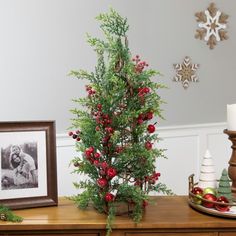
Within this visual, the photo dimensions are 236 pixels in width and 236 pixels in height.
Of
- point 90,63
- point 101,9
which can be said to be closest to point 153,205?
point 90,63

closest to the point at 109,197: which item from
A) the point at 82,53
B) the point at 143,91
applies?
the point at 143,91

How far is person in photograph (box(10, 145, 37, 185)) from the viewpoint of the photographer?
1.62 m

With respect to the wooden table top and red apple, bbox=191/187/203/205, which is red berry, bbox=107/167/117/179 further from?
red apple, bbox=191/187/203/205

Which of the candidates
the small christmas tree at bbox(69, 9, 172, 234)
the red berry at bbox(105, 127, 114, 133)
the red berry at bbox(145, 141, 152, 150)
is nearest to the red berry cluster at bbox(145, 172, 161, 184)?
the small christmas tree at bbox(69, 9, 172, 234)

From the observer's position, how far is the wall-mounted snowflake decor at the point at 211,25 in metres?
3.60

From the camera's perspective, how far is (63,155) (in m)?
3.12

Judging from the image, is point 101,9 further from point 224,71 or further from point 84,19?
point 224,71

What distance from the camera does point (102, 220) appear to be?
1490 mm

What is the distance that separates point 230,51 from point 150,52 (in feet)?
2.46

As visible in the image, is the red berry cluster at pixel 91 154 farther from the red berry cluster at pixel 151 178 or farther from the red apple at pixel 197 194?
the red apple at pixel 197 194

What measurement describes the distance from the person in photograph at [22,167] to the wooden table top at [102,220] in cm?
11

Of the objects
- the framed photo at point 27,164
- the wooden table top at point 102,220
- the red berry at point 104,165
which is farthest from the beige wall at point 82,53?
the red berry at point 104,165

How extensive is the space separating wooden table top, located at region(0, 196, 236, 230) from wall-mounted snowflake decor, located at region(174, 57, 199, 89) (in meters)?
2.05

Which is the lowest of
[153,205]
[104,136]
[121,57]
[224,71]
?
[153,205]
